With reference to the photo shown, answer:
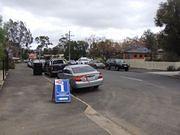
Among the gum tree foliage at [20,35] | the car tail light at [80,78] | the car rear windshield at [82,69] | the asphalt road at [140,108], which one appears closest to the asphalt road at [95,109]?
the asphalt road at [140,108]

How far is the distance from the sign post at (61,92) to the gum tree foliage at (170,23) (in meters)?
20.6

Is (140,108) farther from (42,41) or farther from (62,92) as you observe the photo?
(42,41)

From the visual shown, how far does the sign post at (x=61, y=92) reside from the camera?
18.4 metres

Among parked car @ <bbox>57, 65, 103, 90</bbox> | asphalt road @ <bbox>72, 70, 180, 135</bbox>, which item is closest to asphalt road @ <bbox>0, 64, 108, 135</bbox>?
asphalt road @ <bbox>72, 70, 180, 135</bbox>

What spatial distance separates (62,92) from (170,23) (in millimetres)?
21543

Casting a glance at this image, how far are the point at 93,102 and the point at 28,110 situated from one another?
12.6 ft

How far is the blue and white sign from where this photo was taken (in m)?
18.4

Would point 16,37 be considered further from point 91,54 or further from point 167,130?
point 167,130

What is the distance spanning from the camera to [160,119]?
1302cm

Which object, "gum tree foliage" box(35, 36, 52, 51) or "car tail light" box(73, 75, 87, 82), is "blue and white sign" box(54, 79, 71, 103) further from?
"gum tree foliage" box(35, 36, 52, 51)

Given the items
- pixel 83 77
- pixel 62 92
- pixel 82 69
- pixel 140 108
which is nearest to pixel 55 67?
pixel 82 69

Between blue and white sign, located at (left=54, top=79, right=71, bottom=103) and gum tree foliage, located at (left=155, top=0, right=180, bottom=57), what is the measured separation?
2059 centimetres

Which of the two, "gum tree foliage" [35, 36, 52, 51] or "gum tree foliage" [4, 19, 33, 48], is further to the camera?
"gum tree foliage" [35, 36, 52, 51]

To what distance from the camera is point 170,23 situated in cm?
3778
